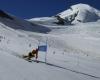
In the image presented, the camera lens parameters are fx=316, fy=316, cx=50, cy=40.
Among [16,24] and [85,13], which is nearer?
[16,24]

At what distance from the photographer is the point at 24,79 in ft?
27.5

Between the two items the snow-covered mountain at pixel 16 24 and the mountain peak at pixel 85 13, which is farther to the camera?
the mountain peak at pixel 85 13

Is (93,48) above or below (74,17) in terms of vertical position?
below

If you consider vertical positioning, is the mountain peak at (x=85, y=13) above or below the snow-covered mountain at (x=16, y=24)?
above

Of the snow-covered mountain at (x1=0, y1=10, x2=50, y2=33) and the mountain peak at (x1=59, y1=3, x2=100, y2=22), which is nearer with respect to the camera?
the snow-covered mountain at (x1=0, y1=10, x2=50, y2=33)

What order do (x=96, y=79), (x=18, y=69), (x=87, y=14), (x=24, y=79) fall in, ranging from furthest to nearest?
(x=87, y=14) < (x=96, y=79) < (x=18, y=69) < (x=24, y=79)

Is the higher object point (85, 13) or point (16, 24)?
point (85, 13)

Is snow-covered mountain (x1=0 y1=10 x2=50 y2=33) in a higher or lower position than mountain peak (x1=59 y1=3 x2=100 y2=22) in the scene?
lower

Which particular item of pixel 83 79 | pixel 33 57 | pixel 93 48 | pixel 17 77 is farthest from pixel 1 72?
pixel 93 48

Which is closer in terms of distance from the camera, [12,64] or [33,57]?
[12,64]

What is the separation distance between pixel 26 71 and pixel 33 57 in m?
4.98

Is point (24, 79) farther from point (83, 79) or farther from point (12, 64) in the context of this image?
point (83, 79)

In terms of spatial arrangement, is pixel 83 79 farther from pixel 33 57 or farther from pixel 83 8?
pixel 83 8

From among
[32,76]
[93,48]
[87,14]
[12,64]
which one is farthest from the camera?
[87,14]
